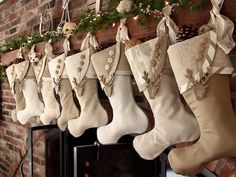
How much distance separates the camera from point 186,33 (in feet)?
3.54

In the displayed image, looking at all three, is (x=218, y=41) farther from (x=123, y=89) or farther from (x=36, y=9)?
(x=36, y=9)

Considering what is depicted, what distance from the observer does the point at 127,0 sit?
1.32m

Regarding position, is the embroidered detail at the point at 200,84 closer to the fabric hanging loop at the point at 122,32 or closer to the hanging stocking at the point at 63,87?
the fabric hanging loop at the point at 122,32

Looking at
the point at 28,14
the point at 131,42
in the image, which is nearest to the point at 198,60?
the point at 131,42

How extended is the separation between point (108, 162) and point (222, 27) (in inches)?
42.8

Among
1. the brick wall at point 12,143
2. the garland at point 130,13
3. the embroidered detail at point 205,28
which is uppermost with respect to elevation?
the garland at point 130,13

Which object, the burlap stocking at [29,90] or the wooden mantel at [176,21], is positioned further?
the burlap stocking at [29,90]

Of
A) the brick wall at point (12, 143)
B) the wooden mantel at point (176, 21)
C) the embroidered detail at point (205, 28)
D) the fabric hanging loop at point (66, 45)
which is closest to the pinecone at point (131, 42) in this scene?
the wooden mantel at point (176, 21)

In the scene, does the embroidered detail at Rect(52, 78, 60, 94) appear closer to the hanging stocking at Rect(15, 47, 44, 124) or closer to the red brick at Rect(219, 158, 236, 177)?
the hanging stocking at Rect(15, 47, 44, 124)

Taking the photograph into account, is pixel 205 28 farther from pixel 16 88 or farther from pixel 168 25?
pixel 16 88

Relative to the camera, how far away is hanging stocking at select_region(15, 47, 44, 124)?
6.64 feet

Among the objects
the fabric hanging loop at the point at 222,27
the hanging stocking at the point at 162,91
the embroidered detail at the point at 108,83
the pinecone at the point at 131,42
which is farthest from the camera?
the embroidered detail at the point at 108,83

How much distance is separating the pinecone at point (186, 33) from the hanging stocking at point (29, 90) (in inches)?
46.1

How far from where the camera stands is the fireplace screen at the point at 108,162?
1778 mm
